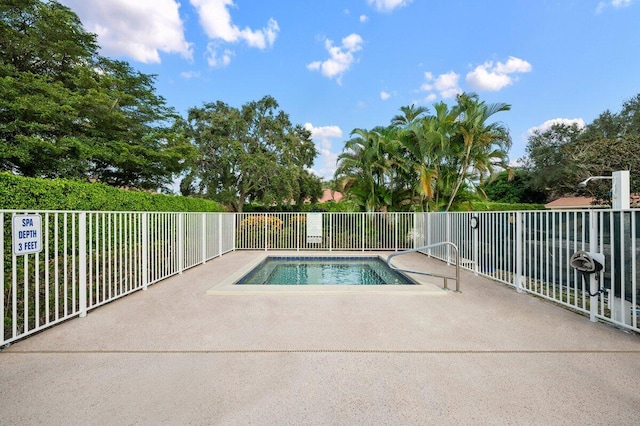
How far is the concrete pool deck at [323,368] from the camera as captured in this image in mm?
1864

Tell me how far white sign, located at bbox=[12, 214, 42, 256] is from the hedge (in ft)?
7.15

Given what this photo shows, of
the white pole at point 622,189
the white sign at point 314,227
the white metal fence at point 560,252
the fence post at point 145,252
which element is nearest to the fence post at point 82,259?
the fence post at point 145,252

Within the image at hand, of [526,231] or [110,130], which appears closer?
[526,231]

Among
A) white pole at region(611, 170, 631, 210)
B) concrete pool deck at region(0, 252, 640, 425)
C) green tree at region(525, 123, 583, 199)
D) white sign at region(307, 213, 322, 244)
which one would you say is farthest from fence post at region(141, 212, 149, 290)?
green tree at region(525, 123, 583, 199)

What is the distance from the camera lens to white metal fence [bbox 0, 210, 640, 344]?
3.06 m

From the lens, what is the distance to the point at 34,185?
15.2 feet

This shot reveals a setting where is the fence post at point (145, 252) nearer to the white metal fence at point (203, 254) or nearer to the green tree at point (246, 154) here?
the white metal fence at point (203, 254)

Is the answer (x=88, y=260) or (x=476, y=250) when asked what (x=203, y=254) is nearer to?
(x=88, y=260)

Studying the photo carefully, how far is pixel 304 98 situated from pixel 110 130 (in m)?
9.67

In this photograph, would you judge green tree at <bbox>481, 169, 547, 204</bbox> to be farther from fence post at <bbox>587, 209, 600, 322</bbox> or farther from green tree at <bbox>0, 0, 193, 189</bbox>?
green tree at <bbox>0, 0, 193, 189</bbox>

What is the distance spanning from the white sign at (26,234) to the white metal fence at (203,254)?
8 centimetres

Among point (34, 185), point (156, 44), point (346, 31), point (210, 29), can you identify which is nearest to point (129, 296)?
point (34, 185)

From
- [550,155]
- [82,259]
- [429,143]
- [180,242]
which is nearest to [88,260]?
[82,259]

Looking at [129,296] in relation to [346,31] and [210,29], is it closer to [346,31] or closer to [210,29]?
[210,29]
